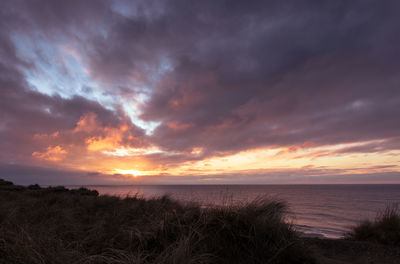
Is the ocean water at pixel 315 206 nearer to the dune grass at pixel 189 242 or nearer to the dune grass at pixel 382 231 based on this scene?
the dune grass at pixel 189 242

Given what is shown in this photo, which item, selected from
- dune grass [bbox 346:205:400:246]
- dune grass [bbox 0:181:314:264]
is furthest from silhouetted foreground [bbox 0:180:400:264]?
dune grass [bbox 346:205:400:246]

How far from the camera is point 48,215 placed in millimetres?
7211

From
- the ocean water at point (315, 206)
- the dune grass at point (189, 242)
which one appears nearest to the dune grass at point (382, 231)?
the ocean water at point (315, 206)

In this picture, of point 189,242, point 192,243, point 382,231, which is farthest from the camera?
point 382,231

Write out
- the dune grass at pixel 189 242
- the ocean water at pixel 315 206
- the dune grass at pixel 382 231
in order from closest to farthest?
the dune grass at pixel 189 242 → the ocean water at pixel 315 206 → the dune grass at pixel 382 231

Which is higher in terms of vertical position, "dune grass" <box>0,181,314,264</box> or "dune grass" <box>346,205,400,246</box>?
"dune grass" <box>0,181,314,264</box>

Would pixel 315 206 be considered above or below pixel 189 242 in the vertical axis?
below

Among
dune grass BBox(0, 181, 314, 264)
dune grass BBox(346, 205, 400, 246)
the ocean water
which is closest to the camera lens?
dune grass BBox(0, 181, 314, 264)

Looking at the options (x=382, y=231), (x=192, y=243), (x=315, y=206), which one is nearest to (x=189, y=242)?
(x=192, y=243)

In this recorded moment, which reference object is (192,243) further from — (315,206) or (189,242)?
(315,206)

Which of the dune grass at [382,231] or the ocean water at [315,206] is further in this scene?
the dune grass at [382,231]

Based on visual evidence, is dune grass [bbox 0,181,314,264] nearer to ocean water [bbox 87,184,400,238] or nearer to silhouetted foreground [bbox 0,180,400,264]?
silhouetted foreground [bbox 0,180,400,264]

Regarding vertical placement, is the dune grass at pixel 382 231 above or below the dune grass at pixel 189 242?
below

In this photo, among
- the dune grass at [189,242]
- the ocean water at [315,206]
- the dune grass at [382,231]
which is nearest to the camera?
the dune grass at [189,242]
